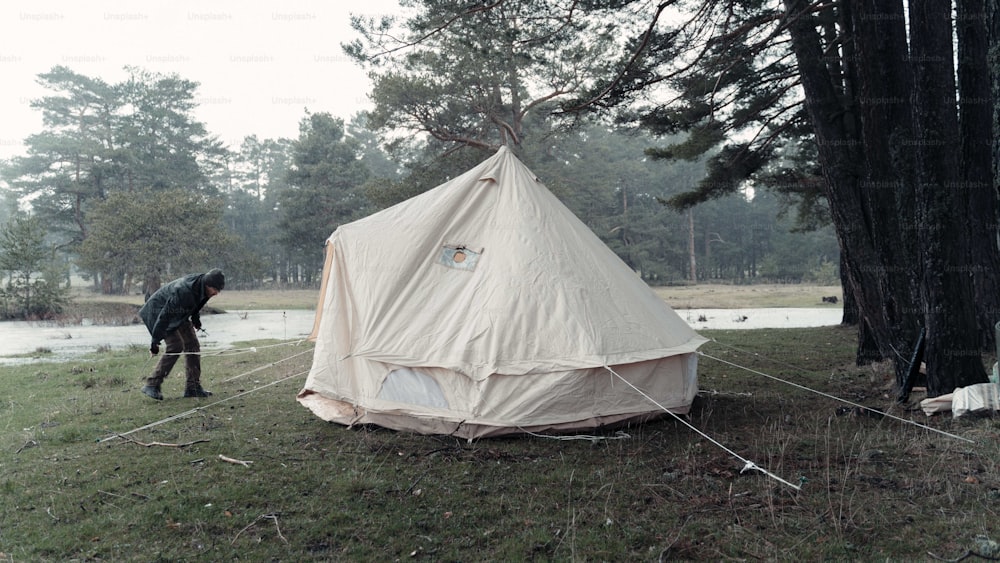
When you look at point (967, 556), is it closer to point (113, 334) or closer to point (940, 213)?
point (940, 213)

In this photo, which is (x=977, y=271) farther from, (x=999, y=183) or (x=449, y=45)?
(x=449, y=45)

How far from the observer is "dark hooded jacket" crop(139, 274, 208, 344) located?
6.91m

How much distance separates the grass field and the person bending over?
697 millimetres

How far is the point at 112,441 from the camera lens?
5375 millimetres

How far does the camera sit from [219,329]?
56.6ft

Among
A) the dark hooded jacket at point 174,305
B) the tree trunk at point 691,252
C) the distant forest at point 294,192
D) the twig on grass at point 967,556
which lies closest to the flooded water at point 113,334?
the dark hooded jacket at point 174,305

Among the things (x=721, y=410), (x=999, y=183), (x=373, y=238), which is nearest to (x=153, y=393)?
(x=373, y=238)

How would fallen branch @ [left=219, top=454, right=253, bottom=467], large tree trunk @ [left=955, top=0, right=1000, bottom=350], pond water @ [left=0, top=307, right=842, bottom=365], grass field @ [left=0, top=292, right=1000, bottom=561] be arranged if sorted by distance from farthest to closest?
pond water @ [left=0, top=307, right=842, bottom=365] → large tree trunk @ [left=955, top=0, right=1000, bottom=350] → fallen branch @ [left=219, top=454, right=253, bottom=467] → grass field @ [left=0, top=292, right=1000, bottom=561]

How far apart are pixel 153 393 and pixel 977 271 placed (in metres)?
10.2

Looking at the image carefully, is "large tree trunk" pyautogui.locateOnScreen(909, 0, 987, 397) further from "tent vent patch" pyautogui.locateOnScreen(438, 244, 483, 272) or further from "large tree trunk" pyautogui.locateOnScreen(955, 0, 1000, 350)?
"tent vent patch" pyautogui.locateOnScreen(438, 244, 483, 272)

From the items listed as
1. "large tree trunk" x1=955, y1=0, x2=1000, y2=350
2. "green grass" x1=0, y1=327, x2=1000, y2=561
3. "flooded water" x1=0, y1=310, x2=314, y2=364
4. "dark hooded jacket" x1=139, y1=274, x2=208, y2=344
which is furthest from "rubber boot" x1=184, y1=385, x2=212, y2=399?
"large tree trunk" x1=955, y1=0, x2=1000, y2=350

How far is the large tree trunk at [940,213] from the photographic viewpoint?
5266 mm

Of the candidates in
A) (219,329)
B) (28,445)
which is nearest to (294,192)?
(219,329)

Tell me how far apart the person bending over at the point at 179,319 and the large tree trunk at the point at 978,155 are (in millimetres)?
7682
